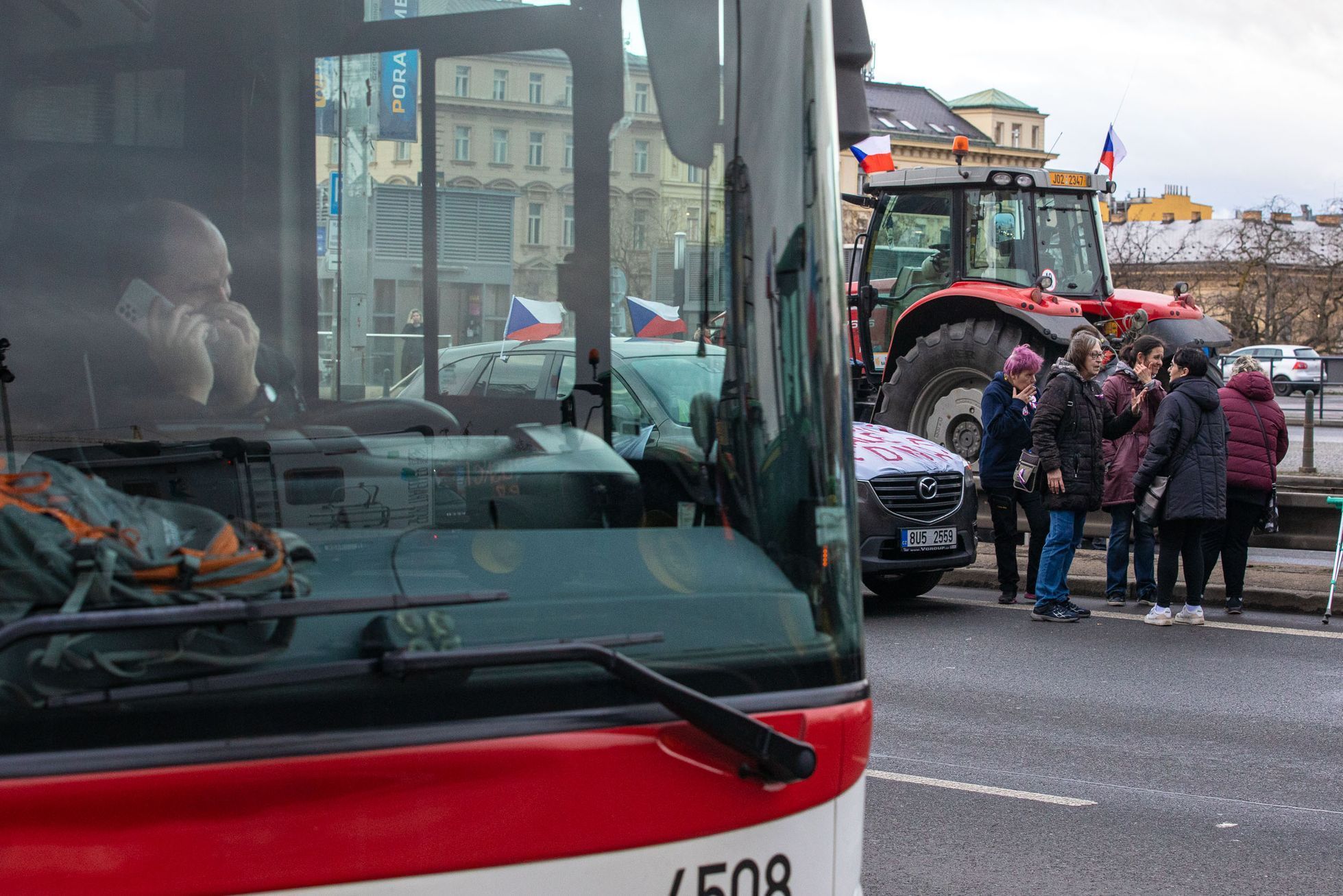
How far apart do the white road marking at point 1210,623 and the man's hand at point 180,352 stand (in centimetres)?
816

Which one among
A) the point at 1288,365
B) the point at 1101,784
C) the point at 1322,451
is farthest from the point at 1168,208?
the point at 1101,784

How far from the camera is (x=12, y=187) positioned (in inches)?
89.0

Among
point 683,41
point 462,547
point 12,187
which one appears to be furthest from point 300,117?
point 462,547

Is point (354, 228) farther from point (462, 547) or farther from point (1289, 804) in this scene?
point (1289, 804)

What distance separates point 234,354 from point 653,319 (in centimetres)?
66

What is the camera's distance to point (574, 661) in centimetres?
174

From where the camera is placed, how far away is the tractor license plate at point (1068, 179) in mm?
13621

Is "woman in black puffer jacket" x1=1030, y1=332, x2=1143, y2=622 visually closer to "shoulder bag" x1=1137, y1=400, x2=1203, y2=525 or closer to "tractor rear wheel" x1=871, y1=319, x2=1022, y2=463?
A: "shoulder bag" x1=1137, y1=400, x2=1203, y2=525

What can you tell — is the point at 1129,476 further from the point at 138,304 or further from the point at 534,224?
the point at 138,304

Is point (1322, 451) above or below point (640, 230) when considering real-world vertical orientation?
below

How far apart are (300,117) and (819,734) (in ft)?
4.24

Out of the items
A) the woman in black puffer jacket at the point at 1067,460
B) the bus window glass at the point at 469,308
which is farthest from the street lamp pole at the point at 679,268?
the woman in black puffer jacket at the point at 1067,460

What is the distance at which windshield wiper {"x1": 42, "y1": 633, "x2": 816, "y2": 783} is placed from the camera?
1590 mm

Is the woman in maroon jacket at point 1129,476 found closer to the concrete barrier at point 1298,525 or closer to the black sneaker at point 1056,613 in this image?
the black sneaker at point 1056,613
